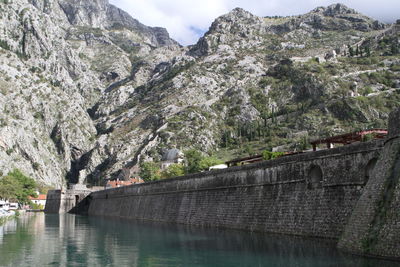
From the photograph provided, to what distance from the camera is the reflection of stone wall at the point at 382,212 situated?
55.5ft

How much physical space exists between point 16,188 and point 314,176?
90881 mm

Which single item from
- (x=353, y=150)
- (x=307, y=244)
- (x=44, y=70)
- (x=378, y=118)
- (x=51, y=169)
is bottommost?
(x=307, y=244)

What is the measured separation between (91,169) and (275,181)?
135986mm

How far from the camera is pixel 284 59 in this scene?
186 metres

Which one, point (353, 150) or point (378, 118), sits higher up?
point (378, 118)

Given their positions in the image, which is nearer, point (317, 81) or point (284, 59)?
point (317, 81)

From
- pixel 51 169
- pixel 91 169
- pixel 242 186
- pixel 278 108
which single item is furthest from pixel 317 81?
pixel 242 186

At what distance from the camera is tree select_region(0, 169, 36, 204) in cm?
9796

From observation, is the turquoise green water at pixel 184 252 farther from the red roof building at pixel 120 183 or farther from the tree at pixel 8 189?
the red roof building at pixel 120 183

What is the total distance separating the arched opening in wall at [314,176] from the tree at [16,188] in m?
85.0

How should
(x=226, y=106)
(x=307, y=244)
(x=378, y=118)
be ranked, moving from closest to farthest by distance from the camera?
1. (x=307, y=244)
2. (x=378, y=118)
3. (x=226, y=106)

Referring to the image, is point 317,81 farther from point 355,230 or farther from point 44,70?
point 355,230

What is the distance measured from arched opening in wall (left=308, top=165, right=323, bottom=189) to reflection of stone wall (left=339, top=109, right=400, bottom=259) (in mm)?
7761

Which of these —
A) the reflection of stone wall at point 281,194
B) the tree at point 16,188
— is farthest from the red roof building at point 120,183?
the reflection of stone wall at point 281,194
